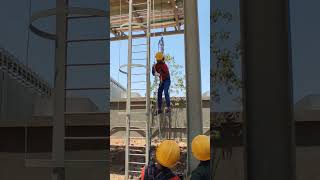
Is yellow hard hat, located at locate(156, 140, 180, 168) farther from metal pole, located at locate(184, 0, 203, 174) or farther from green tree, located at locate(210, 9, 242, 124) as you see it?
green tree, located at locate(210, 9, 242, 124)

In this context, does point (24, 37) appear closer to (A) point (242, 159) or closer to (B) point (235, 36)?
(B) point (235, 36)

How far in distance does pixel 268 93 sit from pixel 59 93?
663mm

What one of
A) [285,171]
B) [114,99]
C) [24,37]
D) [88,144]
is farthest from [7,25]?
[114,99]

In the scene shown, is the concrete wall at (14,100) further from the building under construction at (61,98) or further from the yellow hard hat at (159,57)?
the yellow hard hat at (159,57)

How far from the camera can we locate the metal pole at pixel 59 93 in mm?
1332

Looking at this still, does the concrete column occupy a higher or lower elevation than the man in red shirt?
lower

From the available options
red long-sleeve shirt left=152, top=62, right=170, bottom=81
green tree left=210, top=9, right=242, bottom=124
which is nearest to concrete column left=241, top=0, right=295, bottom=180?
green tree left=210, top=9, right=242, bottom=124

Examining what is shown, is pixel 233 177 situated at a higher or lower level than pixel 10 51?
lower

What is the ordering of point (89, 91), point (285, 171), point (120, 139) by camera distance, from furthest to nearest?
1. point (120, 139)
2. point (89, 91)
3. point (285, 171)

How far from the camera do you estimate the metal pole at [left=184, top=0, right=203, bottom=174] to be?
397 cm

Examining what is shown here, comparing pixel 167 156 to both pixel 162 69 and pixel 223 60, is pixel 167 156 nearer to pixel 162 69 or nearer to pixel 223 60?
pixel 223 60

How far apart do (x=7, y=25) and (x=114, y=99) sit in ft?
30.4

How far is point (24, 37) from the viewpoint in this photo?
1.38 meters

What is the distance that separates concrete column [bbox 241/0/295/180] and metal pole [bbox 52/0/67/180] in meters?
0.58
